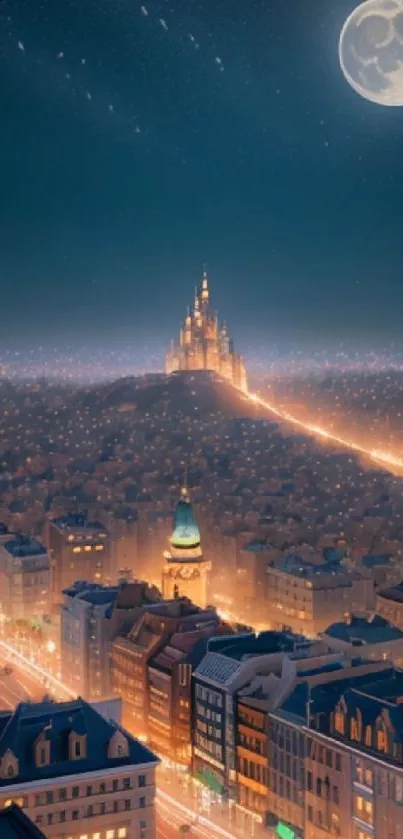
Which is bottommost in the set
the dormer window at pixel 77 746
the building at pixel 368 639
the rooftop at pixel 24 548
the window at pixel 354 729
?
the building at pixel 368 639

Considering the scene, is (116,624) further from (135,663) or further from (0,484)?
(0,484)

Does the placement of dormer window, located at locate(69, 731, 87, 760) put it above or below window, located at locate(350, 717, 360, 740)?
above

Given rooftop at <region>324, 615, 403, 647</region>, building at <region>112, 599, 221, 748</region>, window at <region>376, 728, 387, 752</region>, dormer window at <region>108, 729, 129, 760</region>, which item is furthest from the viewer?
rooftop at <region>324, 615, 403, 647</region>

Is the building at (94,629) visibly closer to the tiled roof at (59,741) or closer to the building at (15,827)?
the tiled roof at (59,741)

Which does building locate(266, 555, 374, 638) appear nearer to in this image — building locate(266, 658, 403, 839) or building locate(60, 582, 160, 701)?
building locate(60, 582, 160, 701)

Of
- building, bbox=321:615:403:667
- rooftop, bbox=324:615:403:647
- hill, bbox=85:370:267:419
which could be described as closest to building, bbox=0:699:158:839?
building, bbox=321:615:403:667

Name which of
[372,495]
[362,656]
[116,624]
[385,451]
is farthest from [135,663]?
[385,451]

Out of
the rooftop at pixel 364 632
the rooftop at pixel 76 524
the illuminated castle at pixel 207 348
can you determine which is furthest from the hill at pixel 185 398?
the rooftop at pixel 364 632
